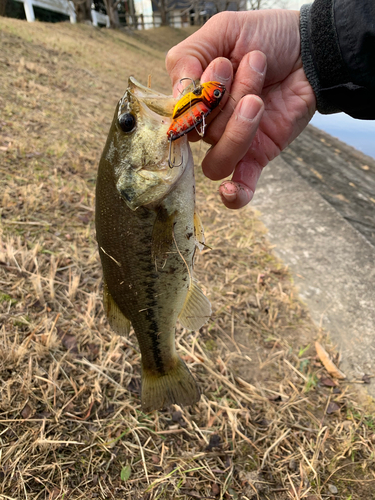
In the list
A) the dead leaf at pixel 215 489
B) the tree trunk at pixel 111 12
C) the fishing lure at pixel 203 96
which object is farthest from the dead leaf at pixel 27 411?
the tree trunk at pixel 111 12

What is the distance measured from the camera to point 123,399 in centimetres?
248

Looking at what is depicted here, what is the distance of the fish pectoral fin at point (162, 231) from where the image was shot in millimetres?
1805

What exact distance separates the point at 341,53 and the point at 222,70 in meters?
0.95

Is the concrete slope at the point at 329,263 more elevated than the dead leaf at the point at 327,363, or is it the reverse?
the concrete slope at the point at 329,263

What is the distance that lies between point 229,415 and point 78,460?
110 centimetres

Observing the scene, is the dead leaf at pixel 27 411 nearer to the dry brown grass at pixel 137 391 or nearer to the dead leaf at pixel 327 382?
the dry brown grass at pixel 137 391

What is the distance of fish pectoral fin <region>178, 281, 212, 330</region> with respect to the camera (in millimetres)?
2092

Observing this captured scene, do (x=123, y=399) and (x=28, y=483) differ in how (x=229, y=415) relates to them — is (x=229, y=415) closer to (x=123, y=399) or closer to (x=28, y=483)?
(x=123, y=399)

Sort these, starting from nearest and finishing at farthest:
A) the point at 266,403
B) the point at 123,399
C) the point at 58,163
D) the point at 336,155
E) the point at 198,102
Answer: the point at 198,102, the point at 123,399, the point at 266,403, the point at 58,163, the point at 336,155

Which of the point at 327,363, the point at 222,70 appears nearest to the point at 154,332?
the point at 222,70

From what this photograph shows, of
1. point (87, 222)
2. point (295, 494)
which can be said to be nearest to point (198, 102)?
point (295, 494)

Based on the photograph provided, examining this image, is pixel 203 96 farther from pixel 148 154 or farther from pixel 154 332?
pixel 154 332

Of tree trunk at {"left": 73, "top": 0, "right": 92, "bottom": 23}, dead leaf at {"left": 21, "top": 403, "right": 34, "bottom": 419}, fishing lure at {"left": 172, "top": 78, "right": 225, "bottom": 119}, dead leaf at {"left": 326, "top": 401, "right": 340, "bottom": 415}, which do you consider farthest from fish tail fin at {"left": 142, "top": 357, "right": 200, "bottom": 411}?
tree trunk at {"left": 73, "top": 0, "right": 92, "bottom": 23}

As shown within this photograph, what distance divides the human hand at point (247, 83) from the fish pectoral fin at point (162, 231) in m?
0.55
